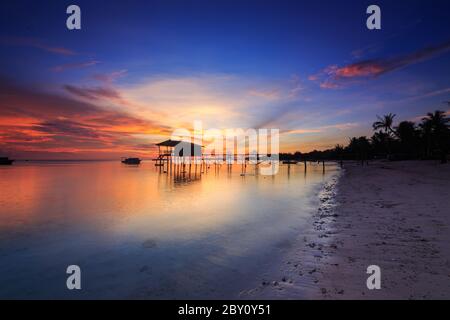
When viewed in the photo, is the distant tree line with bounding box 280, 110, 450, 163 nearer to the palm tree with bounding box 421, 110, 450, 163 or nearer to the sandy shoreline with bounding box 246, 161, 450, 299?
the palm tree with bounding box 421, 110, 450, 163

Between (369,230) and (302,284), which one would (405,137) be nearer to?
(369,230)

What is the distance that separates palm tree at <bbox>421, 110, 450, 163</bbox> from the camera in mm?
37237

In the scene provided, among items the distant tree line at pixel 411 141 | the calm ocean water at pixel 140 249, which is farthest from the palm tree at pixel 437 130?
the calm ocean water at pixel 140 249

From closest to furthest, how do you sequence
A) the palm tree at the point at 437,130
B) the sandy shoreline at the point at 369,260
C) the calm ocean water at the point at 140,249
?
1. the sandy shoreline at the point at 369,260
2. the calm ocean water at the point at 140,249
3. the palm tree at the point at 437,130

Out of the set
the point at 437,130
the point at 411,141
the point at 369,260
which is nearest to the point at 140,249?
the point at 369,260

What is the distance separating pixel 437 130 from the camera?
4153 centimetres

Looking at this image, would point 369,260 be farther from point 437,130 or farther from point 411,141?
point 411,141

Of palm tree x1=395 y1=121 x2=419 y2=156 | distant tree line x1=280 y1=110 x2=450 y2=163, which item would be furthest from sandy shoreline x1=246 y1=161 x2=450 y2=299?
palm tree x1=395 y1=121 x2=419 y2=156

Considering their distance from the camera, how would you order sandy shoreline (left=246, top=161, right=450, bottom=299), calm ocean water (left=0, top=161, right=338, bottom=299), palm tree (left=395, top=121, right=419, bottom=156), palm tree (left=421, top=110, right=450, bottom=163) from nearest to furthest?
sandy shoreline (left=246, top=161, right=450, bottom=299)
calm ocean water (left=0, top=161, right=338, bottom=299)
palm tree (left=421, top=110, right=450, bottom=163)
palm tree (left=395, top=121, right=419, bottom=156)

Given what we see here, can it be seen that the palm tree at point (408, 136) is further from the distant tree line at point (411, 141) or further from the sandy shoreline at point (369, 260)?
the sandy shoreline at point (369, 260)

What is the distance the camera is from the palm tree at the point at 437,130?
3724cm

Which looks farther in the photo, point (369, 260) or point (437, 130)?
point (437, 130)
